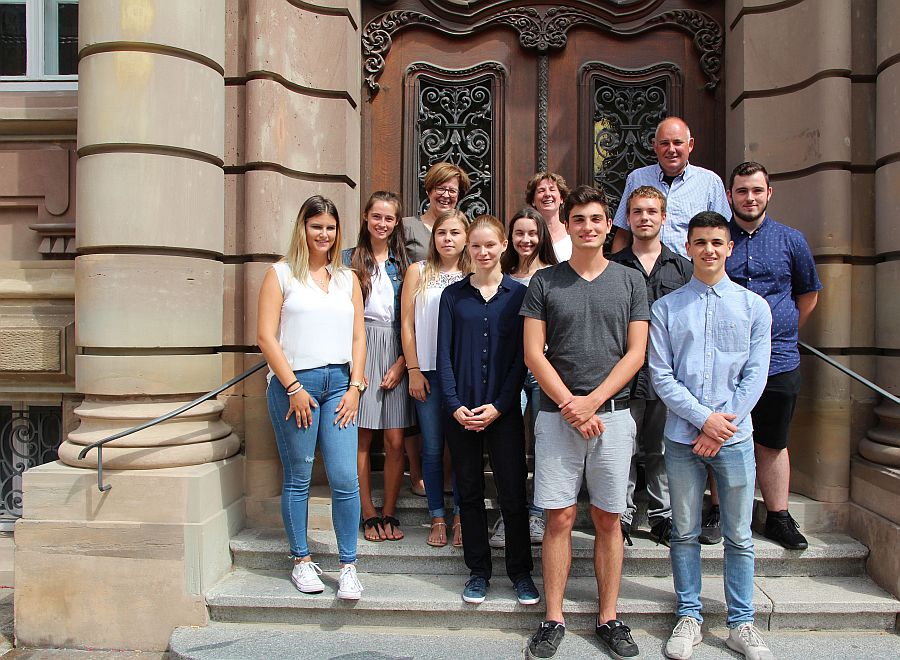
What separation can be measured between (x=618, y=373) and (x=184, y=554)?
2600 millimetres

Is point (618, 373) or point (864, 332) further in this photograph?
point (864, 332)

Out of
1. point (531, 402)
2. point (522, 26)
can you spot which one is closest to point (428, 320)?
point (531, 402)

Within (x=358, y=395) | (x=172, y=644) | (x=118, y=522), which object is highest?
(x=358, y=395)

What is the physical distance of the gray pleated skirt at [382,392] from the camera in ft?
14.4

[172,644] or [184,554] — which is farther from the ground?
[184,554]

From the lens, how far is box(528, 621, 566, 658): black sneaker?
3.49 metres

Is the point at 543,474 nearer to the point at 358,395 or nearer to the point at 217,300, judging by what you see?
the point at 358,395

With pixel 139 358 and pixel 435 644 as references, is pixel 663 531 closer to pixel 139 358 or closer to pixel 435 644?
pixel 435 644

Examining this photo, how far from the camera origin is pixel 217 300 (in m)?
4.63

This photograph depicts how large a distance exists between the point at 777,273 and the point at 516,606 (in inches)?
94.5

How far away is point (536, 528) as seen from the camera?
13.9 ft

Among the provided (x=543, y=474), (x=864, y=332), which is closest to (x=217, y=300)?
(x=543, y=474)

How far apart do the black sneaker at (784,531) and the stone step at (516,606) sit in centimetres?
23

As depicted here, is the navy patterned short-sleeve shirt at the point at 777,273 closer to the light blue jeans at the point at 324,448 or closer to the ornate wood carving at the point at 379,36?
the light blue jeans at the point at 324,448
